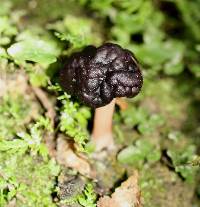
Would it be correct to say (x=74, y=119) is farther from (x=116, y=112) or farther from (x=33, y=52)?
(x=33, y=52)

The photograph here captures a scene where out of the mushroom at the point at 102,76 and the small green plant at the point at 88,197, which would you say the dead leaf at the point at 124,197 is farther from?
the mushroom at the point at 102,76

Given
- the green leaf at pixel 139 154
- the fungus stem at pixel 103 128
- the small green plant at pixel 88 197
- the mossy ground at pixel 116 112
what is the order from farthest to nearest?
the green leaf at pixel 139 154 → the fungus stem at pixel 103 128 → the mossy ground at pixel 116 112 → the small green plant at pixel 88 197

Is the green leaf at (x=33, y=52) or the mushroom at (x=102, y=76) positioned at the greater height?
the mushroom at (x=102, y=76)

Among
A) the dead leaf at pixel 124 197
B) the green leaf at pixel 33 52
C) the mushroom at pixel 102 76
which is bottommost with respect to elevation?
the dead leaf at pixel 124 197

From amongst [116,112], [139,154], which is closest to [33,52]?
[116,112]

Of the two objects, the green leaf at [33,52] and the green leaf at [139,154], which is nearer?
the green leaf at [33,52]

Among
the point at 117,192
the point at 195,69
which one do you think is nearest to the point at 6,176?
the point at 117,192

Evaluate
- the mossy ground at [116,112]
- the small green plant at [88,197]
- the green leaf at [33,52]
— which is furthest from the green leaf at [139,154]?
the green leaf at [33,52]
